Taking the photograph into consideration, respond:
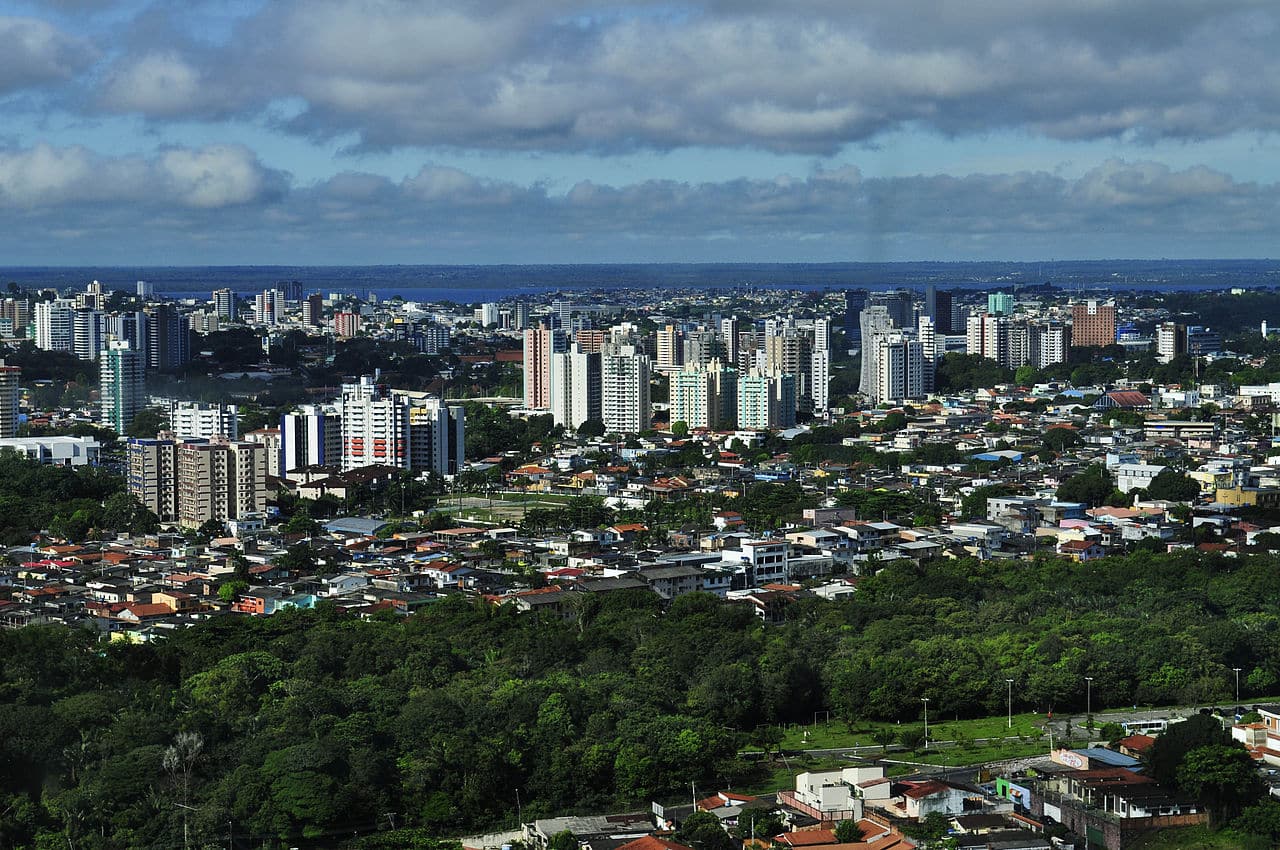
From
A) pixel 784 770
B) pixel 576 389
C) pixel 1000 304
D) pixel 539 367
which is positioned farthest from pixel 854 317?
pixel 784 770

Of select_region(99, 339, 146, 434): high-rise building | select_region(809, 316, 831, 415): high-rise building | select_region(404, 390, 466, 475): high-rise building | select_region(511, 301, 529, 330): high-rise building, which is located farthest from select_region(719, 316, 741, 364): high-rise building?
select_region(404, 390, 466, 475): high-rise building

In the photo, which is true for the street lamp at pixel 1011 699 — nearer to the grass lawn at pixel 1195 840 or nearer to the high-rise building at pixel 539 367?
the grass lawn at pixel 1195 840

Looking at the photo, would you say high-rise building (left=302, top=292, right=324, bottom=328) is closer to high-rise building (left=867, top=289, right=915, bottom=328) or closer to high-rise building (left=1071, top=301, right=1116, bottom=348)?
high-rise building (left=867, top=289, right=915, bottom=328)

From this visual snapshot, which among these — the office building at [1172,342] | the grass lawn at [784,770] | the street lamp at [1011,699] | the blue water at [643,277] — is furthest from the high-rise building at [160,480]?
the blue water at [643,277]

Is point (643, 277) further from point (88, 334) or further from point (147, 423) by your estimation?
point (147, 423)

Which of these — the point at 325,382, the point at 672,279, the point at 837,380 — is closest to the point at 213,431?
the point at 325,382
